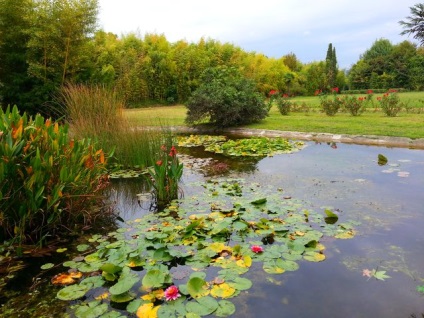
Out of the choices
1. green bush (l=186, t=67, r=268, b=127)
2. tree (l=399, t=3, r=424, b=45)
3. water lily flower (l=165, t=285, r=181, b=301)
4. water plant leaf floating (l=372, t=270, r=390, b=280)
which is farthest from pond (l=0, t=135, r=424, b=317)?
tree (l=399, t=3, r=424, b=45)

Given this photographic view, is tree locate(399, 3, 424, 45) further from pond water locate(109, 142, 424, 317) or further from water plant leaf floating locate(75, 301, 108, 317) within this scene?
water plant leaf floating locate(75, 301, 108, 317)

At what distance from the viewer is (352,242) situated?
243 cm

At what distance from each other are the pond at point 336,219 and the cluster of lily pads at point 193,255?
0.03 m

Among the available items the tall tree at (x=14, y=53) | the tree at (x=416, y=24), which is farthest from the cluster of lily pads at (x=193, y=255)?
the tree at (x=416, y=24)

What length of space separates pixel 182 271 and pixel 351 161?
147 inches

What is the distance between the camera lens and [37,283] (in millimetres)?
2008

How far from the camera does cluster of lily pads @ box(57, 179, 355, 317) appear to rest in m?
1.75

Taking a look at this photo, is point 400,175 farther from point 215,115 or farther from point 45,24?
point 45,24

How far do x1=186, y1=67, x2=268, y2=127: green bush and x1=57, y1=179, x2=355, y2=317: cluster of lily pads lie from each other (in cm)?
569

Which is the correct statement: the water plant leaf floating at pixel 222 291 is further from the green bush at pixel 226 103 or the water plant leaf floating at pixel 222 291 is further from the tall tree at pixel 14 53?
the tall tree at pixel 14 53

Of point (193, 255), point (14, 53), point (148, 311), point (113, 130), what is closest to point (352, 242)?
point (193, 255)

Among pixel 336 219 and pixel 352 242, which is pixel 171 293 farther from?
pixel 336 219

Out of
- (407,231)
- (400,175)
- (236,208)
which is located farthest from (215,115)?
(407,231)

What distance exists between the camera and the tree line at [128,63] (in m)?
9.26
